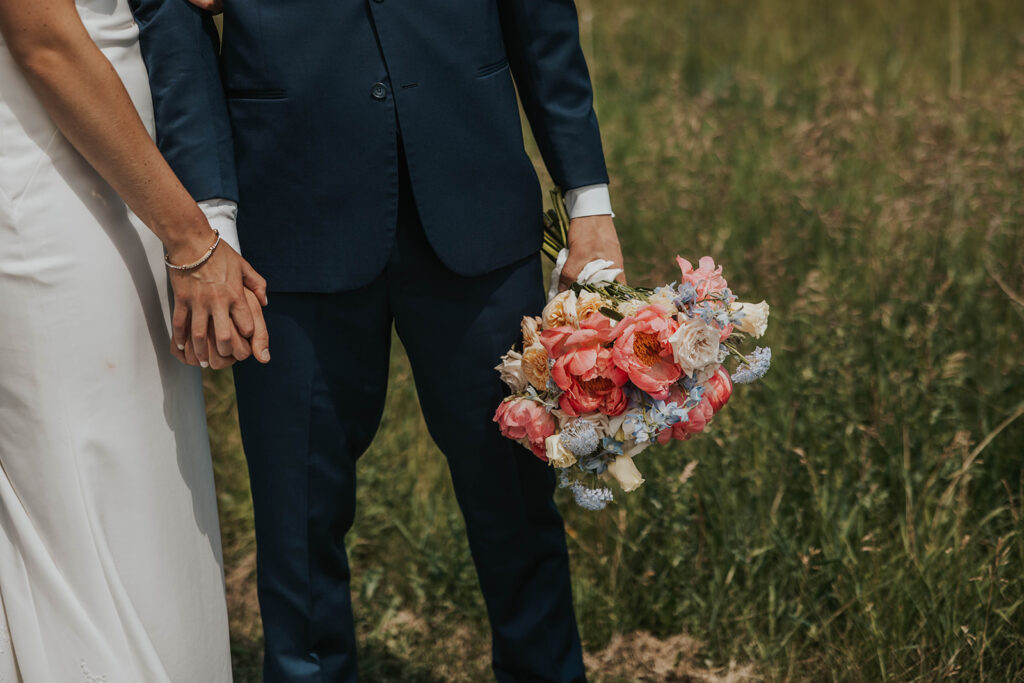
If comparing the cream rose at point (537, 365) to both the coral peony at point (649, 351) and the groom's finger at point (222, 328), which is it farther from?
the groom's finger at point (222, 328)

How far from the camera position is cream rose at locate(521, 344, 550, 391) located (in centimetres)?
188

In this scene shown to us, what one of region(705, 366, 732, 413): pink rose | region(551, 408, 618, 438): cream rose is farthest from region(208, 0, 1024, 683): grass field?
region(551, 408, 618, 438): cream rose

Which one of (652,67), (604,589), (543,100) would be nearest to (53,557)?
(543,100)

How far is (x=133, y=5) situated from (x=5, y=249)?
18.7 inches

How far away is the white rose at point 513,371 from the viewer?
6.39 ft

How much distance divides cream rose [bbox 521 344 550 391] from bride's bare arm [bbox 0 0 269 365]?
0.47 meters

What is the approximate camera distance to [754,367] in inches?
73.3

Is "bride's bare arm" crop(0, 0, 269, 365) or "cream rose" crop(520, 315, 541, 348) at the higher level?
"bride's bare arm" crop(0, 0, 269, 365)

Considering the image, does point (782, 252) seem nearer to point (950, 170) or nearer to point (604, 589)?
point (950, 170)

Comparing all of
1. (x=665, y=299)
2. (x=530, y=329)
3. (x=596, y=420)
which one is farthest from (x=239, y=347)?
(x=665, y=299)

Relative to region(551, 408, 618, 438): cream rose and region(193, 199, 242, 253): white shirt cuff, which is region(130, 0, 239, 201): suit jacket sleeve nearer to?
region(193, 199, 242, 253): white shirt cuff

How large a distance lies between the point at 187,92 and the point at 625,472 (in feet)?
3.31

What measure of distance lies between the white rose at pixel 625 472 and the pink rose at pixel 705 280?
316mm

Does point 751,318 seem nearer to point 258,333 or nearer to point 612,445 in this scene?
point 612,445
